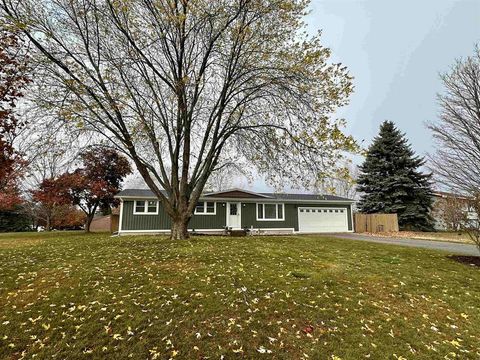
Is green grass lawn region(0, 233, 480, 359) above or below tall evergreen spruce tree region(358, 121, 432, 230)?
below

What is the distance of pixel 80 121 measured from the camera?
936cm

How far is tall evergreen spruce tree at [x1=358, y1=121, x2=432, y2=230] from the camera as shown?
82.8ft

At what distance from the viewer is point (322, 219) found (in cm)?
2289

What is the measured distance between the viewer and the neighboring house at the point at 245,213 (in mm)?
18391

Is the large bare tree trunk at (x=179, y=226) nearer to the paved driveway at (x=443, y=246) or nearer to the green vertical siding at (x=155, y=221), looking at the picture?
the green vertical siding at (x=155, y=221)

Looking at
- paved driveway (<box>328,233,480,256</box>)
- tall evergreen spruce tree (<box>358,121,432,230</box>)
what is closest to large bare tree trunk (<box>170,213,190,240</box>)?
paved driveway (<box>328,233,480,256</box>)

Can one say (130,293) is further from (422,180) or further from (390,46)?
(422,180)

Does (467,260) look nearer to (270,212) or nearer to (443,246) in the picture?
(443,246)

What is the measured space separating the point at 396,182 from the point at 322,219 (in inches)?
335

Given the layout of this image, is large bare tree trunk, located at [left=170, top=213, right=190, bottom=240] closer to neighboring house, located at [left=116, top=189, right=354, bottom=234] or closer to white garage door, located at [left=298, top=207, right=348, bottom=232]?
neighboring house, located at [left=116, top=189, right=354, bottom=234]

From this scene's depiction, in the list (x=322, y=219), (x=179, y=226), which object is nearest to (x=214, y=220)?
(x=179, y=226)

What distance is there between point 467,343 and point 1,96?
345 inches

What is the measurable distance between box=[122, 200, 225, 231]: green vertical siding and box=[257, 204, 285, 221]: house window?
3.24m

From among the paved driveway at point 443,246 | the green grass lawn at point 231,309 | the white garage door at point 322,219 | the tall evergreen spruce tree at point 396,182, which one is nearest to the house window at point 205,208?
the white garage door at point 322,219
